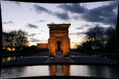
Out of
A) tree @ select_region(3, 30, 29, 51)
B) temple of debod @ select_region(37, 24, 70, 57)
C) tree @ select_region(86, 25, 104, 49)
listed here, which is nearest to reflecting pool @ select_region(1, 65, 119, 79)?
temple of debod @ select_region(37, 24, 70, 57)

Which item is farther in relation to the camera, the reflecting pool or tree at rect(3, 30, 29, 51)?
tree at rect(3, 30, 29, 51)

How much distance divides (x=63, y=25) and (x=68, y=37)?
2.06 meters

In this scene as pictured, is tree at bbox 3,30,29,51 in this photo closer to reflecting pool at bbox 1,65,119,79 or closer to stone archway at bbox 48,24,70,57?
stone archway at bbox 48,24,70,57

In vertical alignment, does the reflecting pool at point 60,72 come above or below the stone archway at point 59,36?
below

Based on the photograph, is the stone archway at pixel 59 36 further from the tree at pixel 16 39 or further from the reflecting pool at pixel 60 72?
the tree at pixel 16 39

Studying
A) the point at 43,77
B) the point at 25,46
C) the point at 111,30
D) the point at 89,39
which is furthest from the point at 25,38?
the point at 43,77

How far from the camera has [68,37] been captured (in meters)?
21.2

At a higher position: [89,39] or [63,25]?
[63,25]

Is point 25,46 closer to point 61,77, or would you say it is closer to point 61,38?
point 61,38

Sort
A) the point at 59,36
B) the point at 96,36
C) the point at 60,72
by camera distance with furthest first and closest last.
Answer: the point at 96,36 → the point at 59,36 → the point at 60,72

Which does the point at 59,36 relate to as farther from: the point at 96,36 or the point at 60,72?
the point at 96,36

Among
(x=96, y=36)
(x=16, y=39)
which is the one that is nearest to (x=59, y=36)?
(x=96, y=36)

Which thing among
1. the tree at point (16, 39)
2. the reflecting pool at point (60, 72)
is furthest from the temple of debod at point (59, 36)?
the tree at point (16, 39)

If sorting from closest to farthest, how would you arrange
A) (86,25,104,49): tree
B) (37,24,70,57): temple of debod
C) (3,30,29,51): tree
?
(37,24,70,57): temple of debod, (86,25,104,49): tree, (3,30,29,51): tree
